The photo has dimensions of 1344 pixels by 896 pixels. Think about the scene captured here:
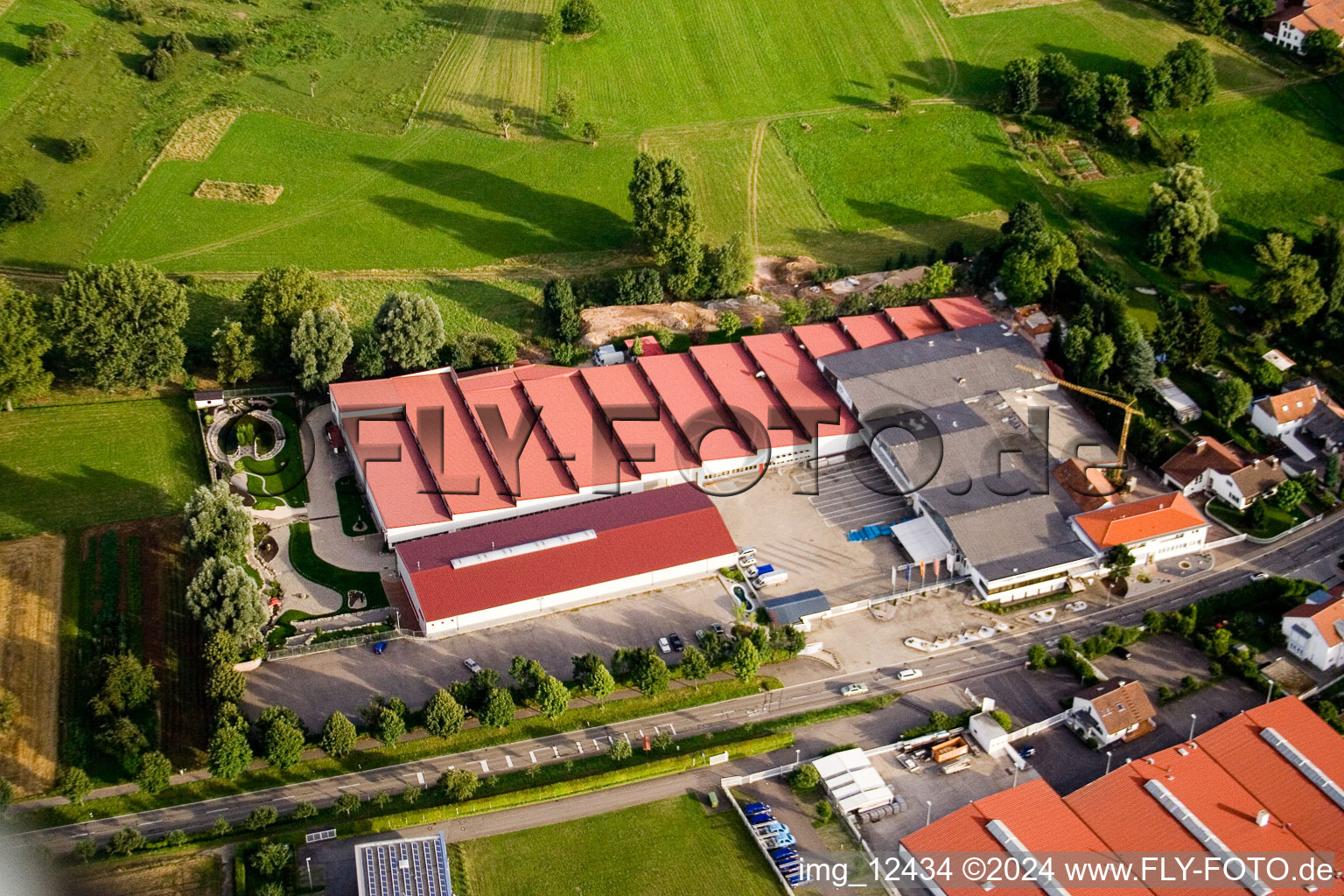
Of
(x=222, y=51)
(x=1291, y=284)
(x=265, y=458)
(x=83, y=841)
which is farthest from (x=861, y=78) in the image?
(x=83, y=841)

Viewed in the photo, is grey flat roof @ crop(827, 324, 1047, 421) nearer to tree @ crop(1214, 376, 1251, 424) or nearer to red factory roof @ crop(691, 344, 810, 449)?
red factory roof @ crop(691, 344, 810, 449)

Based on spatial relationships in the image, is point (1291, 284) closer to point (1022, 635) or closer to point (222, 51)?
point (1022, 635)

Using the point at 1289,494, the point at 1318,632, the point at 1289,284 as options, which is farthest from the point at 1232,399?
the point at 1318,632

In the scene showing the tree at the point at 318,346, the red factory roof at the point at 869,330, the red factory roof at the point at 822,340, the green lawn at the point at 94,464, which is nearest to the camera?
the green lawn at the point at 94,464

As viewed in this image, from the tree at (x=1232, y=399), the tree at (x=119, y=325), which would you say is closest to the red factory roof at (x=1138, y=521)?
the tree at (x=1232, y=399)

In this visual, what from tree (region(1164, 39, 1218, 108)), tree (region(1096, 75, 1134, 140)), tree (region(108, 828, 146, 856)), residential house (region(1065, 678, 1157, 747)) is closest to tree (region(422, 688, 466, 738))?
tree (region(108, 828, 146, 856))

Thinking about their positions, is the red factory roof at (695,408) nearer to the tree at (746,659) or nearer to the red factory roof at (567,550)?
the red factory roof at (567,550)

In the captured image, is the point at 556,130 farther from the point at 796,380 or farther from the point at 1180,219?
the point at 1180,219
